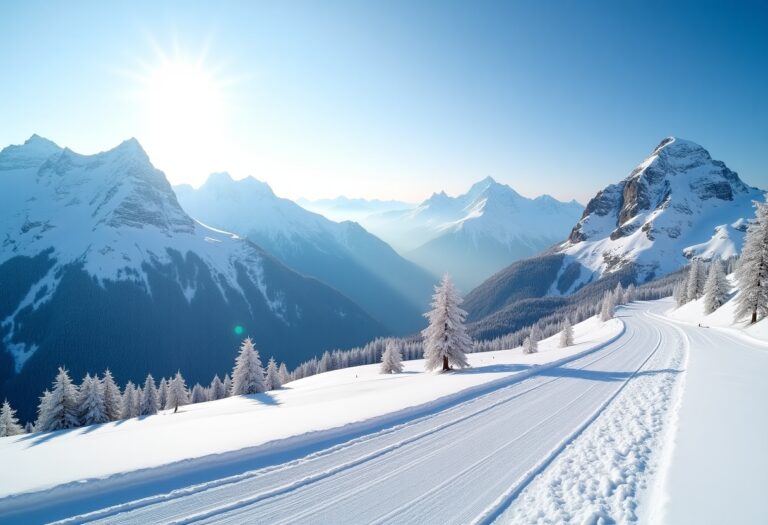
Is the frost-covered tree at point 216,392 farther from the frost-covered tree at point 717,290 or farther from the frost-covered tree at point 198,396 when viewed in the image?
the frost-covered tree at point 717,290

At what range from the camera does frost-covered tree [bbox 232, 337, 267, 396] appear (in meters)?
44.1

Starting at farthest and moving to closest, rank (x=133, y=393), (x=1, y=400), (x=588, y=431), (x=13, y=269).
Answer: (x=13, y=269)
(x=1, y=400)
(x=133, y=393)
(x=588, y=431)

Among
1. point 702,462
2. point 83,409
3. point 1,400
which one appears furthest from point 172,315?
point 702,462

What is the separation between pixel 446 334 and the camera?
31.8m

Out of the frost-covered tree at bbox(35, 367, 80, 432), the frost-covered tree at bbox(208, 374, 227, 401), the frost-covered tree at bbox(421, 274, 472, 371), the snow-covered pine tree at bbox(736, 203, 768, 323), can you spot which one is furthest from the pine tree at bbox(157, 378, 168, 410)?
the snow-covered pine tree at bbox(736, 203, 768, 323)

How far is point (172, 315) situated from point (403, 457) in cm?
19967

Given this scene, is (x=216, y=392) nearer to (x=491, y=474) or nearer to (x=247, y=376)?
(x=247, y=376)

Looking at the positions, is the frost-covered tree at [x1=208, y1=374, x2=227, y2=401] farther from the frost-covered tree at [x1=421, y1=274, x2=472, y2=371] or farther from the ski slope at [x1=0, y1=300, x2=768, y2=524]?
the ski slope at [x1=0, y1=300, x2=768, y2=524]

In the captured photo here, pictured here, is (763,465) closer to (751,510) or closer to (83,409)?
(751,510)

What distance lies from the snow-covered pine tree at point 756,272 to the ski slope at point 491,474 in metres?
30.8

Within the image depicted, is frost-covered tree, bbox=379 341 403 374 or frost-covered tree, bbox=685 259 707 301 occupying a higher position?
frost-covered tree, bbox=685 259 707 301

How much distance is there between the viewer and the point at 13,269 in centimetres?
17425

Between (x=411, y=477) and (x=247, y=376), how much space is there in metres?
41.6

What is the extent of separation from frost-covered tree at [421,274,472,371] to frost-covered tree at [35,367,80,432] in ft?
131
